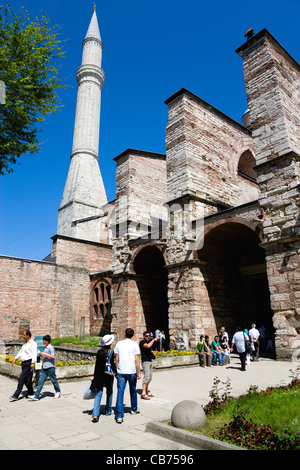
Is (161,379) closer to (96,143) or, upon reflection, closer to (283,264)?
(283,264)

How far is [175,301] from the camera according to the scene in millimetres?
12023

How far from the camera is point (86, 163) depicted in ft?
111

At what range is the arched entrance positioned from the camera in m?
12.1

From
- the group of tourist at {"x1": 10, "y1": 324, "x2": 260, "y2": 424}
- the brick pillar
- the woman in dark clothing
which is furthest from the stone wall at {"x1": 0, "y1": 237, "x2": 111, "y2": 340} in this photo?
the woman in dark clothing

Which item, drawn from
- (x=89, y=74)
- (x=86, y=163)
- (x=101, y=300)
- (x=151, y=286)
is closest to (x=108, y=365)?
(x=151, y=286)

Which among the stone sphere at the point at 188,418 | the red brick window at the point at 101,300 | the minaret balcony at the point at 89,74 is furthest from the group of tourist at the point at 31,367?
the minaret balcony at the point at 89,74

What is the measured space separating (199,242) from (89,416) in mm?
8225

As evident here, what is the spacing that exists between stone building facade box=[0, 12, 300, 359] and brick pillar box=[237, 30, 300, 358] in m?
0.04

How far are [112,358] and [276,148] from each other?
8761 mm

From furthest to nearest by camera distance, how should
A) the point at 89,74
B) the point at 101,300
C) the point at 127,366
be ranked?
the point at 89,74 → the point at 101,300 → the point at 127,366

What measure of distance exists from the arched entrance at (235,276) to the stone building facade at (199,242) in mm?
45

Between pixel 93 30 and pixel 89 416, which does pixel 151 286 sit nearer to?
pixel 89 416

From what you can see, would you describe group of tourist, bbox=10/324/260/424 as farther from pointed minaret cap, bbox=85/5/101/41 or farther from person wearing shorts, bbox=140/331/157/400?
pointed minaret cap, bbox=85/5/101/41

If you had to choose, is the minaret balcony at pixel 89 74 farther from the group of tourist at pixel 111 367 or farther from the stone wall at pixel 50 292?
the group of tourist at pixel 111 367
